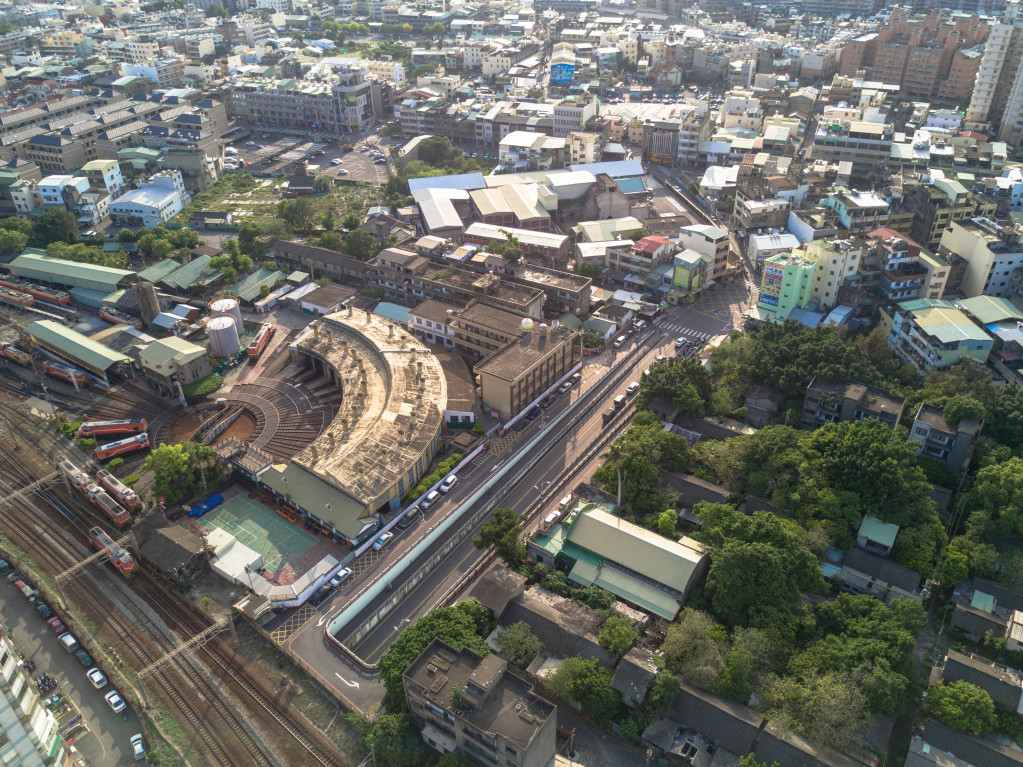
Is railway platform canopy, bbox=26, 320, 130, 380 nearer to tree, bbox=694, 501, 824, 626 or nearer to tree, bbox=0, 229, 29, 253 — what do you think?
tree, bbox=0, 229, 29, 253

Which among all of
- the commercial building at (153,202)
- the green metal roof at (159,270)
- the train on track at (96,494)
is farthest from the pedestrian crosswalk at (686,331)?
the commercial building at (153,202)

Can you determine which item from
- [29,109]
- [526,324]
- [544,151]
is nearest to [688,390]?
[526,324]

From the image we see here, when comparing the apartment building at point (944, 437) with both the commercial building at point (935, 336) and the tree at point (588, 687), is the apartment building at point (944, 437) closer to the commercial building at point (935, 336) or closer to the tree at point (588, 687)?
the commercial building at point (935, 336)

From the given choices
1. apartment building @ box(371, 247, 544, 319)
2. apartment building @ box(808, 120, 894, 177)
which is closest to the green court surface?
apartment building @ box(371, 247, 544, 319)

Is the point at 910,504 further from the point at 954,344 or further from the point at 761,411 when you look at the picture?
the point at 954,344

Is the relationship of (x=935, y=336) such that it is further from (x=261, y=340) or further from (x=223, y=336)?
(x=223, y=336)
